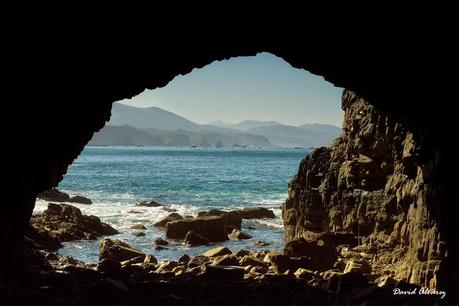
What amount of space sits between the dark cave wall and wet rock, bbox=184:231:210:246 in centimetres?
1333

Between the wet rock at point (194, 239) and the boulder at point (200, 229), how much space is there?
761 millimetres

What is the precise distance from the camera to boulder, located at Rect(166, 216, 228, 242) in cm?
2658

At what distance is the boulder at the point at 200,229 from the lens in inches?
1046

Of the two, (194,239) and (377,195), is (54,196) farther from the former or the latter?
(377,195)

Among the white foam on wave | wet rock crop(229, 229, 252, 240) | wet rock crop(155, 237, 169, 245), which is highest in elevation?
wet rock crop(229, 229, 252, 240)

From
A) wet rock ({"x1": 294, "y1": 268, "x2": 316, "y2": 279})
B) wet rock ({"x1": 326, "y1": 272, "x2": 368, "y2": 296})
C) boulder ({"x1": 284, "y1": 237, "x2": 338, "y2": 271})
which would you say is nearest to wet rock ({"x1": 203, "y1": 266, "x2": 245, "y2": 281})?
wet rock ({"x1": 294, "y1": 268, "x2": 316, "y2": 279})

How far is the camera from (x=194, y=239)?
25250 millimetres

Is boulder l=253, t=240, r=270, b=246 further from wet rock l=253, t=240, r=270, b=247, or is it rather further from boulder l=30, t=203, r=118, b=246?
boulder l=30, t=203, r=118, b=246

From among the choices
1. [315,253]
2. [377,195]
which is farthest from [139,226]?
[377,195]

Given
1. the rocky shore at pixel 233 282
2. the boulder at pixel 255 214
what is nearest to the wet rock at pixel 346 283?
the rocky shore at pixel 233 282

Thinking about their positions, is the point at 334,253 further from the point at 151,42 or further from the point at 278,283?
the point at 151,42

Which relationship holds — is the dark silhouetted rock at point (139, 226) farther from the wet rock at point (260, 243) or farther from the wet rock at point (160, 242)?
the wet rock at point (260, 243)

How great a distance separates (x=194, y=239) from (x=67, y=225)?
790 cm

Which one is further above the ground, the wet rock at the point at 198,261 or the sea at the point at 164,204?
the wet rock at the point at 198,261
